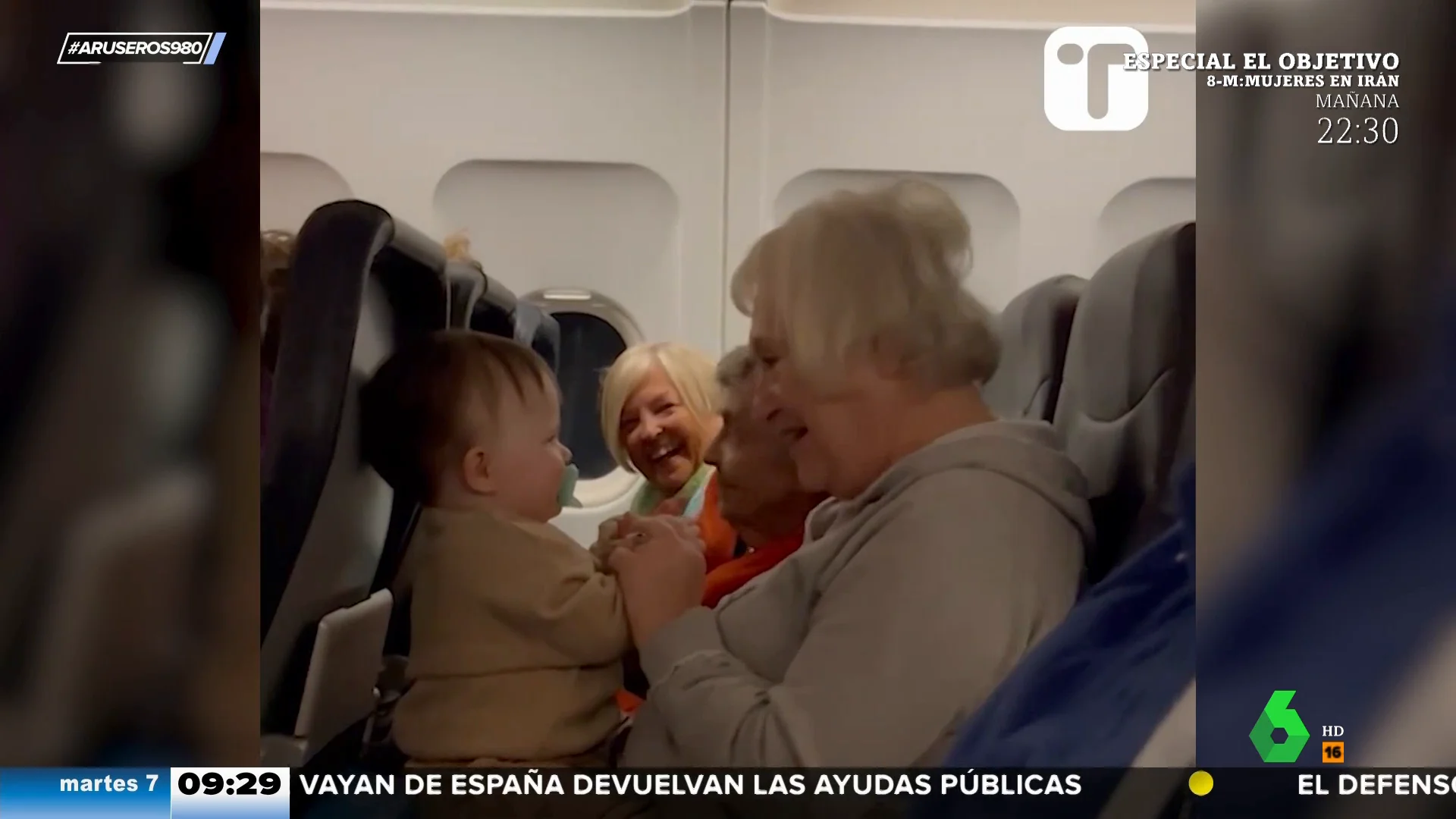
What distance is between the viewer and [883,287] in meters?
1.09

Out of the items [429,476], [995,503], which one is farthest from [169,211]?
[995,503]

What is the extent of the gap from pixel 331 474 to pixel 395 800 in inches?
14.4

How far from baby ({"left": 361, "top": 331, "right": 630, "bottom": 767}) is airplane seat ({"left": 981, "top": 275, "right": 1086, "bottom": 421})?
47cm

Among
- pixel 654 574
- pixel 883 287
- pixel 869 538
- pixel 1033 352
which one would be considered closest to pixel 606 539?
pixel 654 574

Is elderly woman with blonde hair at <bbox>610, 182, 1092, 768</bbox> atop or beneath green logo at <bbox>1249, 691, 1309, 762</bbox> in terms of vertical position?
atop

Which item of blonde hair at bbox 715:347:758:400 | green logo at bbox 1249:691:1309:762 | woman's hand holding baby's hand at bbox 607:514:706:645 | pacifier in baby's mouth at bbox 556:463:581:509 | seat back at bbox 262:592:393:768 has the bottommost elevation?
green logo at bbox 1249:691:1309:762

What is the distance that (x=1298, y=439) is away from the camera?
1123 mm

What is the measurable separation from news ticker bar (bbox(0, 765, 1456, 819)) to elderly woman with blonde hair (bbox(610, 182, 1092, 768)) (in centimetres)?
3

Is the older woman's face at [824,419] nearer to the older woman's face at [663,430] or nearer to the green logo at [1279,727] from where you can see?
the older woman's face at [663,430]

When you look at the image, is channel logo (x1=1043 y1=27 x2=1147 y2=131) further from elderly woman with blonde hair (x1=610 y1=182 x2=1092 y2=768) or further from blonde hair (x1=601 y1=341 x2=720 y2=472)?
blonde hair (x1=601 y1=341 x2=720 y2=472)

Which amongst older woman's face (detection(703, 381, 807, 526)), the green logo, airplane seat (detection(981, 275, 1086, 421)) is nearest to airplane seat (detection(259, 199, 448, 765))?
older woman's face (detection(703, 381, 807, 526))

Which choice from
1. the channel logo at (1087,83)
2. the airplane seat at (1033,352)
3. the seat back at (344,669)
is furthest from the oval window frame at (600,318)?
the channel logo at (1087,83)

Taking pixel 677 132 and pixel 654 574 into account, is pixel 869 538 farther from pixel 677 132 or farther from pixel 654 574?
pixel 677 132

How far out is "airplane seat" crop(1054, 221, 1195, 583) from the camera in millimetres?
1097
